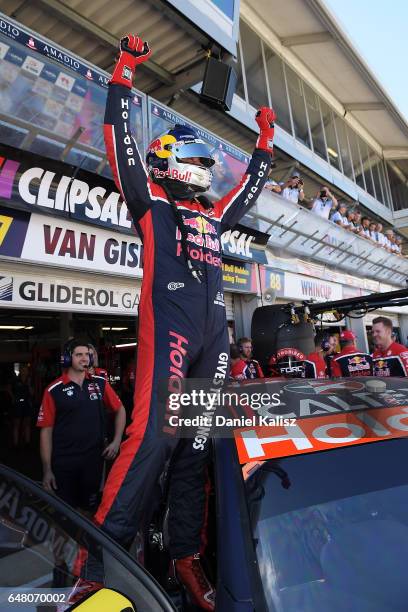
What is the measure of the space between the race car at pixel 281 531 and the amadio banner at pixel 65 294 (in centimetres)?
264

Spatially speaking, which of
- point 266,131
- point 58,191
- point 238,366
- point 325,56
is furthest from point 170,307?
point 325,56

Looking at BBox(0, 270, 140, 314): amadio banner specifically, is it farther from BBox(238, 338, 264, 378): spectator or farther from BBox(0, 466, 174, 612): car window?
BBox(0, 466, 174, 612): car window

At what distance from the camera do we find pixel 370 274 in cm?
1172

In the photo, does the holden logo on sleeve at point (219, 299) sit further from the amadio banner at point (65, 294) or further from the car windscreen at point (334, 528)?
the amadio banner at point (65, 294)

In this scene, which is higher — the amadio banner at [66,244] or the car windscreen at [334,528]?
the amadio banner at [66,244]

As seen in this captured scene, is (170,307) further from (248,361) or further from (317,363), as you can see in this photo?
(248,361)

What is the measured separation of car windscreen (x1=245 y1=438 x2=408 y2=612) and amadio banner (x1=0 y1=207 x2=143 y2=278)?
3.09 meters

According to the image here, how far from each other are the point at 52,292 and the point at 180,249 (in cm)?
236

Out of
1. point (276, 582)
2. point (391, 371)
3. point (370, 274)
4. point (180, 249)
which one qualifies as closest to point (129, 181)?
point (180, 249)

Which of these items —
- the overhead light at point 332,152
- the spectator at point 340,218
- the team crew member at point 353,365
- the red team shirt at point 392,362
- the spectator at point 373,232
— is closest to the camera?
the red team shirt at point 392,362

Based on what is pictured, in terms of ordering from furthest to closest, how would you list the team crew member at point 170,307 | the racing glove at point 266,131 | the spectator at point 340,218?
the spectator at point 340,218 < the racing glove at point 266,131 < the team crew member at point 170,307

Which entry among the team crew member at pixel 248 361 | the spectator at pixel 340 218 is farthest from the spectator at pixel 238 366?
the spectator at pixel 340 218

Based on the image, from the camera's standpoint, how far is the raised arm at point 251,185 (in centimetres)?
239

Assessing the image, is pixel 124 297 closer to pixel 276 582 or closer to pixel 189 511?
pixel 189 511
